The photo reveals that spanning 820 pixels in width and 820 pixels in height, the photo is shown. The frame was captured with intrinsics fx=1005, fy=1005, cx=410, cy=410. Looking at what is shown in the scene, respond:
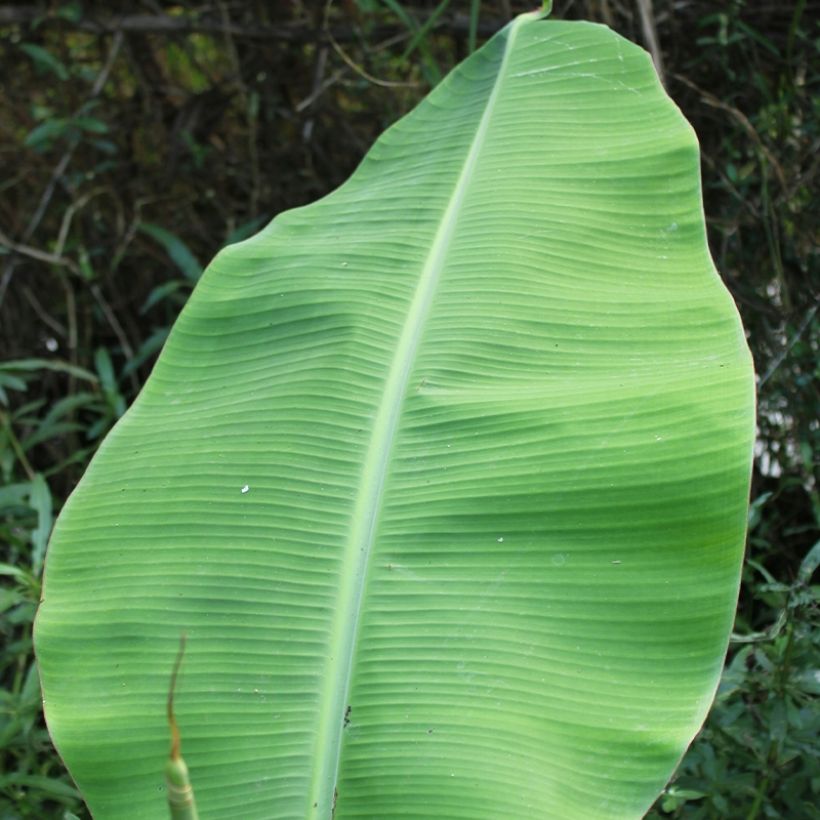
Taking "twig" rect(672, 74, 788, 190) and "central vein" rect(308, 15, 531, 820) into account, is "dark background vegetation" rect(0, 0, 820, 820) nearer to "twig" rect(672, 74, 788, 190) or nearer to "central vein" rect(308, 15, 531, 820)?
"twig" rect(672, 74, 788, 190)

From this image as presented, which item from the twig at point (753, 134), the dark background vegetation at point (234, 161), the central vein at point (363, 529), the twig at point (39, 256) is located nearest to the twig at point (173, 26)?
the dark background vegetation at point (234, 161)

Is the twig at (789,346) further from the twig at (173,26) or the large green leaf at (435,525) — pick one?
the twig at (173,26)

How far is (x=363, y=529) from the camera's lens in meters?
0.75

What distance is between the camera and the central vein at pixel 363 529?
0.67m

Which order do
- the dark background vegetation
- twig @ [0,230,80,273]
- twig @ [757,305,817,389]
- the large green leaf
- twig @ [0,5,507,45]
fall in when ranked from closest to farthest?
the large green leaf, twig @ [757,305,817,389], the dark background vegetation, twig @ [0,230,80,273], twig @ [0,5,507,45]

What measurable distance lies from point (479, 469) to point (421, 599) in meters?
0.11

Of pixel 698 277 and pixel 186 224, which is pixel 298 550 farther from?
pixel 186 224

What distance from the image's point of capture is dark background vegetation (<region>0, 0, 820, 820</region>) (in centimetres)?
158

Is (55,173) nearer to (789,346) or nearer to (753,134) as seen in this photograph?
(753,134)

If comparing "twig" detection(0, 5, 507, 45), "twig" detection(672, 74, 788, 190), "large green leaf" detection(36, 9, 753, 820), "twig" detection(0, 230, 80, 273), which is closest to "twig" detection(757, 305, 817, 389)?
"twig" detection(672, 74, 788, 190)

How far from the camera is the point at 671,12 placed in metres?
1.76

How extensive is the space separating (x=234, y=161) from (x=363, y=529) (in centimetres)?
160

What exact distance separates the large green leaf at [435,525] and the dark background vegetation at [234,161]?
55cm

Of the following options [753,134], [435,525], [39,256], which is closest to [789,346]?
[753,134]
